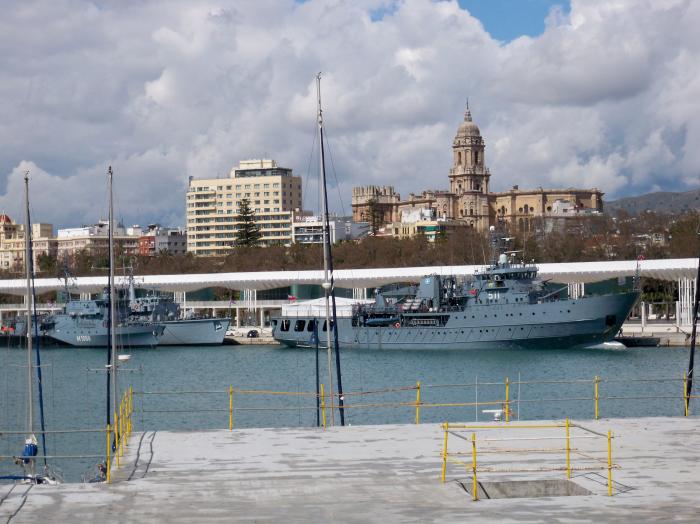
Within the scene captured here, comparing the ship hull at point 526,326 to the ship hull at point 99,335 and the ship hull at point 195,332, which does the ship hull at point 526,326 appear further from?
the ship hull at point 99,335

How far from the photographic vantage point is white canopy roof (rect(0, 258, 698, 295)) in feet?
239

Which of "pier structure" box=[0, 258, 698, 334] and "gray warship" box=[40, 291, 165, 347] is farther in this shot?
"gray warship" box=[40, 291, 165, 347]

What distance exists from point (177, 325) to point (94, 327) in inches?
210

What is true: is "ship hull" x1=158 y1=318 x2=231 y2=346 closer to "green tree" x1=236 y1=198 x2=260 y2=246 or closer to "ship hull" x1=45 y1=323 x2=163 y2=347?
"ship hull" x1=45 y1=323 x2=163 y2=347

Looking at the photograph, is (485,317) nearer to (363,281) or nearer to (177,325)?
(363,281)

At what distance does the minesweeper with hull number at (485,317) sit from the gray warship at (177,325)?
5339mm

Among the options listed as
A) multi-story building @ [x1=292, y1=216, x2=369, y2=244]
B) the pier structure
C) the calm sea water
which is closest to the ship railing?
the calm sea water

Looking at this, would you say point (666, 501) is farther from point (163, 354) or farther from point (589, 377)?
point (163, 354)

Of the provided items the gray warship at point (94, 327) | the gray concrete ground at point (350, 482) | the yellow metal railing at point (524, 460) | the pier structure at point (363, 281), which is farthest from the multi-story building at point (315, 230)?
the yellow metal railing at point (524, 460)

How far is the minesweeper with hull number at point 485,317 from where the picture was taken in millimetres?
64625

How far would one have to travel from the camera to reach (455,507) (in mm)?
14609

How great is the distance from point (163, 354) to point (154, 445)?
164 feet

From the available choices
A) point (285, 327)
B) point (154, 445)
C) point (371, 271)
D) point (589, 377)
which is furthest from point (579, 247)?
point (154, 445)

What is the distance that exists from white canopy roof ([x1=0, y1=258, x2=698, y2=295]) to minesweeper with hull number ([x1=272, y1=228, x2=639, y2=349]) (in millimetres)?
6412
